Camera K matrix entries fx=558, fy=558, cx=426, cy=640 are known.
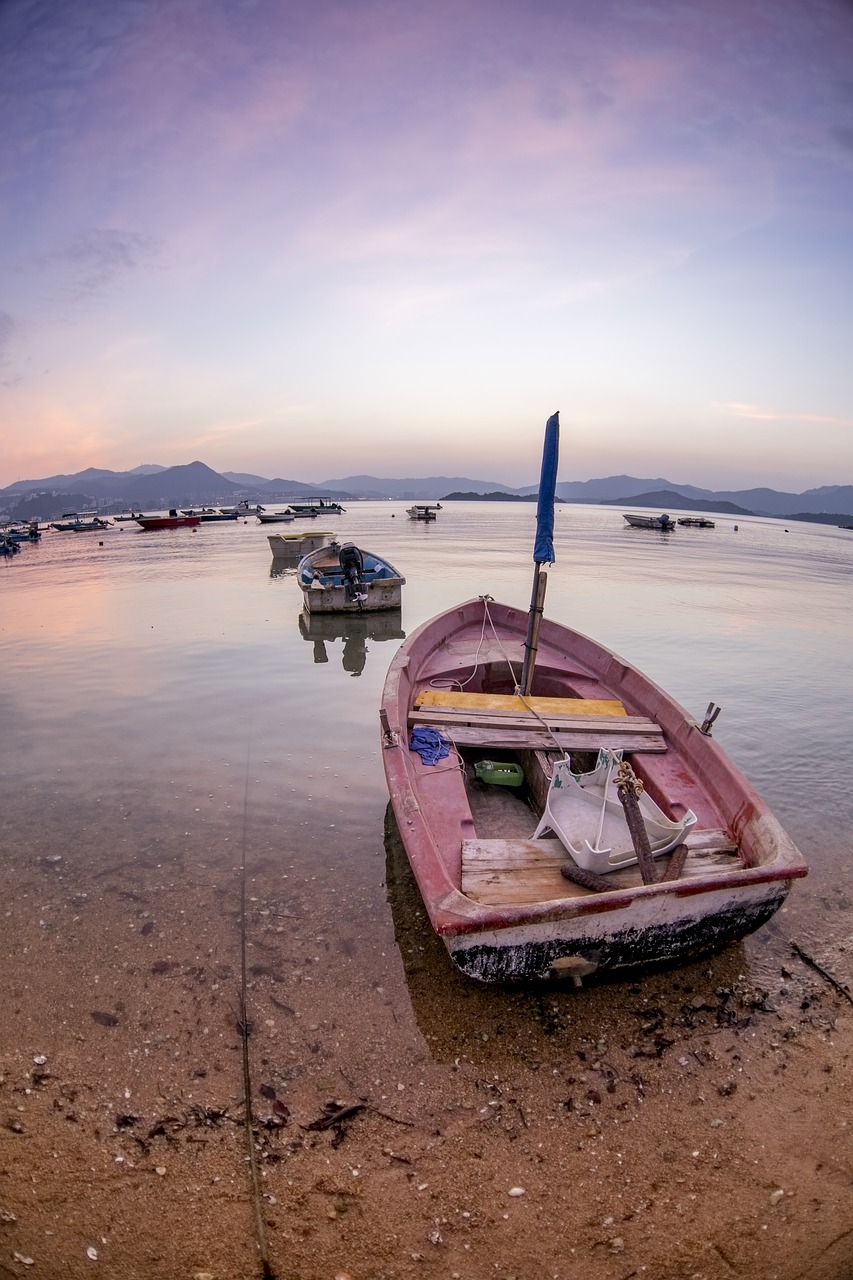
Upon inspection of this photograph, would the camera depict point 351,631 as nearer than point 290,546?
Yes

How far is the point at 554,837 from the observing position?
5.27 m

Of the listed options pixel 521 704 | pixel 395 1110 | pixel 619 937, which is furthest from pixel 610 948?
pixel 521 704

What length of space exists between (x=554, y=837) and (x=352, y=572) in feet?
46.7

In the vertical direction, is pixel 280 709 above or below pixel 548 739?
below

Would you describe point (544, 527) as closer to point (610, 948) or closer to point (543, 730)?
point (543, 730)

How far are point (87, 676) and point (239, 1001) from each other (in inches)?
422

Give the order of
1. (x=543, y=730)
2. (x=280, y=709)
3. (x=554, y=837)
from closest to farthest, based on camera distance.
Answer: (x=554, y=837), (x=543, y=730), (x=280, y=709)

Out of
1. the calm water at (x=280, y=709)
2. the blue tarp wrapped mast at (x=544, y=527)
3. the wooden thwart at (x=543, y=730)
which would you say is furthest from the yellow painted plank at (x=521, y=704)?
the calm water at (x=280, y=709)

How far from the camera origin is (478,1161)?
338 cm

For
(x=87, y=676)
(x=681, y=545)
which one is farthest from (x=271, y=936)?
(x=681, y=545)

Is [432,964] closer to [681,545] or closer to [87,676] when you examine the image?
[87,676]

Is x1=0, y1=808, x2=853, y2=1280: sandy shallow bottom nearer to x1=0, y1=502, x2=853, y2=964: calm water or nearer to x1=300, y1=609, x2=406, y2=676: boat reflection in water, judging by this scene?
x1=0, y1=502, x2=853, y2=964: calm water

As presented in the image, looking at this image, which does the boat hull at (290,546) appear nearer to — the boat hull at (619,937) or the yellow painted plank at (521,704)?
the yellow painted plank at (521,704)

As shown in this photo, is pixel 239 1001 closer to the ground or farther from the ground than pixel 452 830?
closer to the ground
